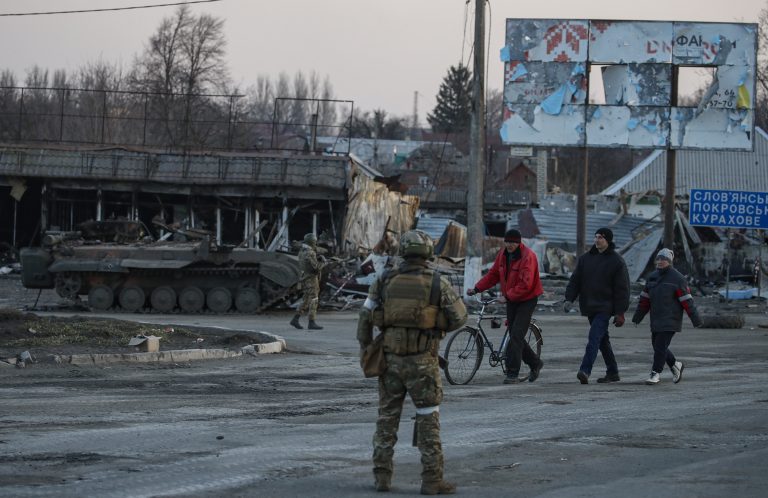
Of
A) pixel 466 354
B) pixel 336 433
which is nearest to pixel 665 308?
pixel 466 354

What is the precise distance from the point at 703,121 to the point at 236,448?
2507cm

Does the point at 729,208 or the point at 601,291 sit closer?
the point at 601,291

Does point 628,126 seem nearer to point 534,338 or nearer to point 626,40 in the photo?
point 626,40

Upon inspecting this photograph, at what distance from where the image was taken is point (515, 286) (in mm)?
12562

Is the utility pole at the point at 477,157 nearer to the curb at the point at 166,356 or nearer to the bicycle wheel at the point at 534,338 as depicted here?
the curb at the point at 166,356

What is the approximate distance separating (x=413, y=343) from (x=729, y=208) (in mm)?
24269

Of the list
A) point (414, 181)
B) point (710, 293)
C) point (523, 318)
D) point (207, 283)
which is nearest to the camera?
point (523, 318)

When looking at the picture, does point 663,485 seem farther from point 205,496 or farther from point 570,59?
point 570,59

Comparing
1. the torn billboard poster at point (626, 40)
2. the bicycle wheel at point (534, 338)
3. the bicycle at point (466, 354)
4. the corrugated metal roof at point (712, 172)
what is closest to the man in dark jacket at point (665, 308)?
the bicycle wheel at point (534, 338)

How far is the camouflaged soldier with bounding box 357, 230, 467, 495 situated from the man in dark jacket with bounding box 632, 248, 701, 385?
6.50 meters

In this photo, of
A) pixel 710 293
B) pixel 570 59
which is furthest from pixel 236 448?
pixel 710 293

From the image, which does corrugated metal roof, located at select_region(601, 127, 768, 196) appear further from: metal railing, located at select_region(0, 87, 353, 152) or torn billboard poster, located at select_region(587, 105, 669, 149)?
torn billboard poster, located at select_region(587, 105, 669, 149)

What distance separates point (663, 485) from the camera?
23.6 feet

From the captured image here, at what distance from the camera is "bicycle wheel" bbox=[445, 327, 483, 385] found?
13.0 metres
